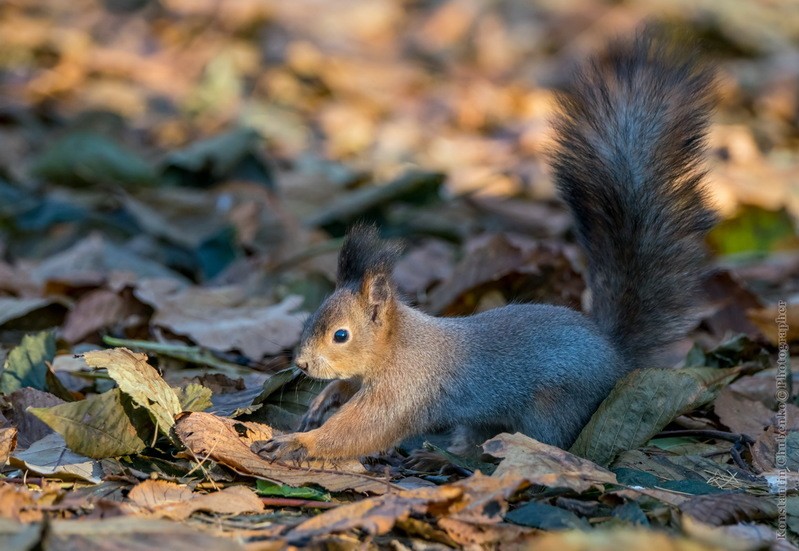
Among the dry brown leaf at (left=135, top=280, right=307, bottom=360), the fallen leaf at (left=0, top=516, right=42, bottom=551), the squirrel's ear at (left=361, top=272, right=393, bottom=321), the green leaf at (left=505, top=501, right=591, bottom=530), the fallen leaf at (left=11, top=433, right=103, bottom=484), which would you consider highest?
the squirrel's ear at (left=361, top=272, right=393, bottom=321)

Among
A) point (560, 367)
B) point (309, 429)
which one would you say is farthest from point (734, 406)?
point (309, 429)

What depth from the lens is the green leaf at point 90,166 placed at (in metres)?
5.41

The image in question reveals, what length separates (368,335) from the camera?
2838 mm

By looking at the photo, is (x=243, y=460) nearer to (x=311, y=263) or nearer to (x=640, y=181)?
(x=640, y=181)

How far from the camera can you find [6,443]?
7.67ft

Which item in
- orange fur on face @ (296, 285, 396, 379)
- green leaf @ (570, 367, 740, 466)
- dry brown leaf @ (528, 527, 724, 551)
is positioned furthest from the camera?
orange fur on face @ (296, 285, 396, 379)

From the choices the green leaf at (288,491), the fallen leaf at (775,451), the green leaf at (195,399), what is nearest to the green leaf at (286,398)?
the green leaf at (195,399)

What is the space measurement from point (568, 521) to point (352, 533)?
0.45 m

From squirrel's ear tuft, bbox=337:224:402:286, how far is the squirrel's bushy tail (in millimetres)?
588

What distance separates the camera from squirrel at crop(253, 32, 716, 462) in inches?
110

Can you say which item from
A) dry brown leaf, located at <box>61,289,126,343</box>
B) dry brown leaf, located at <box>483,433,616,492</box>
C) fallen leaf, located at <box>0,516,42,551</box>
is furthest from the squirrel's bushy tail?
fallen leaf, located at <box>0,516,42,551</box>

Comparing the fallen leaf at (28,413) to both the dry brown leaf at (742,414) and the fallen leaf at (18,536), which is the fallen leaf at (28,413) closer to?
the fallen leaf at (18,536)

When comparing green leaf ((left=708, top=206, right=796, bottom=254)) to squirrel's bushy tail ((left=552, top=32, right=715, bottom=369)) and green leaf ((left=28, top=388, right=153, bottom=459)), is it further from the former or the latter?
green leaf ((left=28, top=388, right=153, bottom=459))

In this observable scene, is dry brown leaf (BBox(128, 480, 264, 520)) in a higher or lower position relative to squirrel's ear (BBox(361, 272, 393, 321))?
lower
